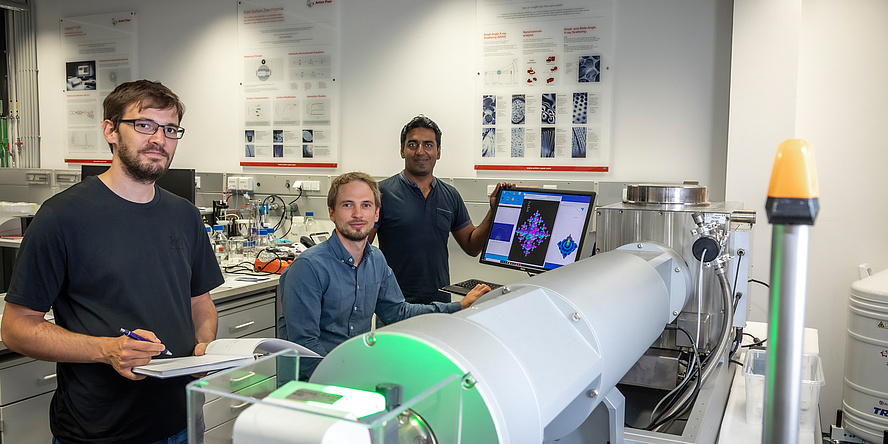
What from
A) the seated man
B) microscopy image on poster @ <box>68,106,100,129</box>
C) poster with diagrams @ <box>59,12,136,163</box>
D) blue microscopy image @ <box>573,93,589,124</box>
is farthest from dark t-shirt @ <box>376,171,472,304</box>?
microscopy image on poster @ <box>68,106,100,129</box>

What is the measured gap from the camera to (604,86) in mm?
3475

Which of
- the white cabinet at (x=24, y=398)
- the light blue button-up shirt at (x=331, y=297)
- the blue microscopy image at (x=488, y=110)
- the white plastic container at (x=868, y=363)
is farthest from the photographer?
the blue microscopy image at (x=488, y=110)

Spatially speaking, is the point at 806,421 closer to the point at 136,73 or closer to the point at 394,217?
the point at 394,217

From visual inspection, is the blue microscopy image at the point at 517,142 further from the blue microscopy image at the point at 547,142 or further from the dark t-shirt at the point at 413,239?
the dark t-shirt at the point at 413,239

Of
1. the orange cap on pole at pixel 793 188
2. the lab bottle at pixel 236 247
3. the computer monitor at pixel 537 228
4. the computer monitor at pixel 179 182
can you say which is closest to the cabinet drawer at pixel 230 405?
the orange cap on pole at pixel 793 188

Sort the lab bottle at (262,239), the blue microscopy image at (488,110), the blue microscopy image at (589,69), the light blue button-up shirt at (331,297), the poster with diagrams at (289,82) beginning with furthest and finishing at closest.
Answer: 1. the poster with diagrams at (289,82)
2. the lab bottle at (262,239)
3. the blue microscopy image at (488,110)
4. the blue microscopy image at (589,69)
5. the light blue button-up shirt at (331,297)

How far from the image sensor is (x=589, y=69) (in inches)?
138

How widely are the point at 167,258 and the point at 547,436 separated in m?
1.14

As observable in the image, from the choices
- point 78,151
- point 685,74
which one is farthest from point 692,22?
point 78,151

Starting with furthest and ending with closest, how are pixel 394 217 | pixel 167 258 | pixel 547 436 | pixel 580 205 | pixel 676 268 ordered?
pixel 394 217, pixel 580 205, pixel 167 258, pixel 676 268, pixel 547 436

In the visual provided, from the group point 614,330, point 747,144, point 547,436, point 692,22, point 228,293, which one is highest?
point 692,22

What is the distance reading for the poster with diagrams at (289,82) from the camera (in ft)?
13.7

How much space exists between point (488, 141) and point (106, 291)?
2602 millimetres

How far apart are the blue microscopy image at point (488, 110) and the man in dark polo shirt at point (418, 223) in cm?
92
